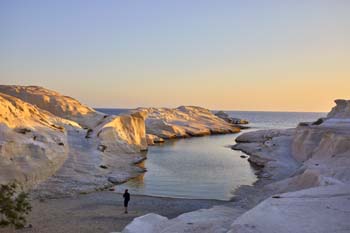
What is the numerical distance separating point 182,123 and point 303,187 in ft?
236

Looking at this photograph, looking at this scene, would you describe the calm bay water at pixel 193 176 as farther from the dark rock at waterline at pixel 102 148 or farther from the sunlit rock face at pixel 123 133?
the dark rock at waterline at pixel 102 148

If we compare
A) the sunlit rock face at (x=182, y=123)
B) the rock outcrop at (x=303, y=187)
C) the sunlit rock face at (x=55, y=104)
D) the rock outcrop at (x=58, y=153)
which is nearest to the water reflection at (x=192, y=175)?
the rock outcrop at (x=58, y=153)

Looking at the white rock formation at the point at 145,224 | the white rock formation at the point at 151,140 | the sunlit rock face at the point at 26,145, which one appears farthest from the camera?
the white rock formation at the point at 151,140

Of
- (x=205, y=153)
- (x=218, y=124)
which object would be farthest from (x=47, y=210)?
(x=218, y=124)

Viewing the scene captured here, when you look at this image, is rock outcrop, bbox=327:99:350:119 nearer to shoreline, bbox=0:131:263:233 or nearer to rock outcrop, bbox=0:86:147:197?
shoreline, bbox=0:131:263:233

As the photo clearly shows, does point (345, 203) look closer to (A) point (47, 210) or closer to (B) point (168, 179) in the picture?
(A) point (47, 210)

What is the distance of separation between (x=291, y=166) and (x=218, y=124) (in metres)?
66.8

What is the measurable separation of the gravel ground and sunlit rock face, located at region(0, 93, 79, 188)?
318 cm

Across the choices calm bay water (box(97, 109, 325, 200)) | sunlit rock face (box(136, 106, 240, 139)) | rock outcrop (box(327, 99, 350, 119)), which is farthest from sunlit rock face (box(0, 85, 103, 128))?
rock outcrop (box(327, 99, 350, 119))

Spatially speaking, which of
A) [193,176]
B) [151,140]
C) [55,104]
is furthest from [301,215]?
[151,140]

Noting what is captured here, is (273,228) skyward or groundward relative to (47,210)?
skyward

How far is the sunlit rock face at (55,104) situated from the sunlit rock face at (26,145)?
1903 cm

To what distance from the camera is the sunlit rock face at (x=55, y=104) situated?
56.8 meters

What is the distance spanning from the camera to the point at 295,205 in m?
14.8
